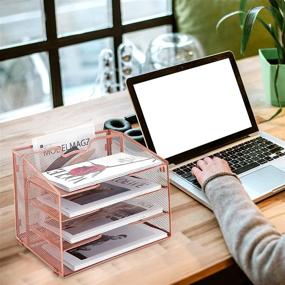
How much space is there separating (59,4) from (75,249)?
221 centimetres

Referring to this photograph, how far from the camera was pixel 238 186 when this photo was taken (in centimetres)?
158

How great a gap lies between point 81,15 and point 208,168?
2.05m

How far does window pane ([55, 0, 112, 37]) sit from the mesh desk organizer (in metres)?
1.94

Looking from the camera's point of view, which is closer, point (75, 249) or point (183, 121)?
point (75, 249)

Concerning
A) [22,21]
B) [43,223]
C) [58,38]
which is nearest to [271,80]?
[43,223]

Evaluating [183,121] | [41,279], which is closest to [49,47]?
[183,121]

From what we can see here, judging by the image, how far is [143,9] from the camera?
3760 mm

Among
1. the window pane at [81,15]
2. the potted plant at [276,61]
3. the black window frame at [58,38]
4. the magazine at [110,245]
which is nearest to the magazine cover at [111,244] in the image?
the magazine at [110,245]

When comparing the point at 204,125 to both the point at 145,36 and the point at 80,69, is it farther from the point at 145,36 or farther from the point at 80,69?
the point at 145,36

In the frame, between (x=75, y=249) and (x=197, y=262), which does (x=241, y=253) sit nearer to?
(x=197, y=262)

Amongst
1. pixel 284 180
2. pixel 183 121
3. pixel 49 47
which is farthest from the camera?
pixel 49 47

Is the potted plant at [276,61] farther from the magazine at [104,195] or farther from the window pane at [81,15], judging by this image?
the window pane at [81,15]

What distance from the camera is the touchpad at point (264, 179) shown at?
1.70 m

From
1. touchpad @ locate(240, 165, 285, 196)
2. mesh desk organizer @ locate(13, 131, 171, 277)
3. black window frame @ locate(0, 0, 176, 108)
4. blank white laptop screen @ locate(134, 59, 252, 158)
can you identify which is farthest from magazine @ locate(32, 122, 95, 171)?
black window frame @ locate(0, 0, 176, 108)
